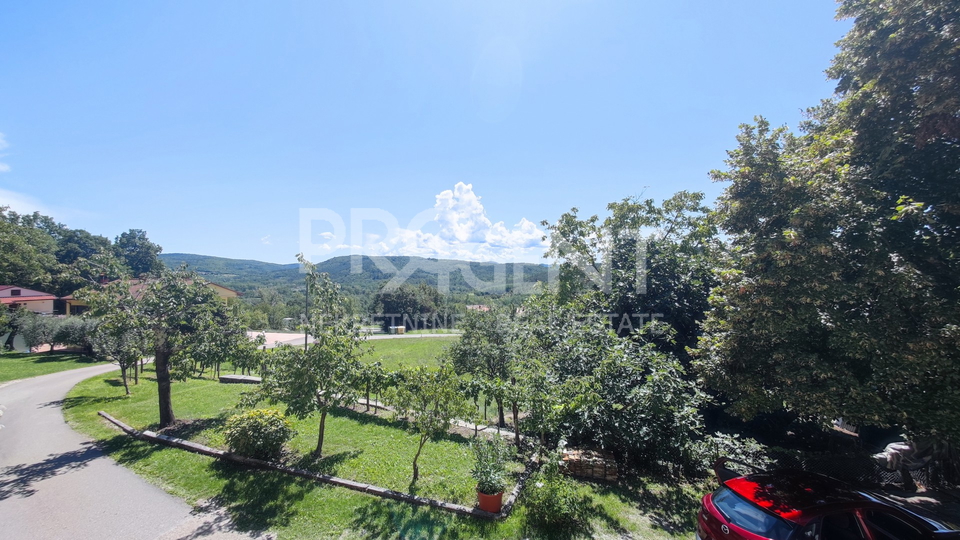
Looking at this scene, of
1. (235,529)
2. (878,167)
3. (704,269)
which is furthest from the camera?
(704,269)

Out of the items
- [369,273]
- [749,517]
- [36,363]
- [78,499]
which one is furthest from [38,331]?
[369,273]

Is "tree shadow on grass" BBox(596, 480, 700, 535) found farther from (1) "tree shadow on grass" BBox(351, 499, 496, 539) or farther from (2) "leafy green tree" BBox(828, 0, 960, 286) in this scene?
(2) "leafy green tree" BBox(828, 0, 960, 286)

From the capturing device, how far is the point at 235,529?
5.18 m

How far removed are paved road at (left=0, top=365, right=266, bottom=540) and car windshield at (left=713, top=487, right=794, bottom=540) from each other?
21.6 ft

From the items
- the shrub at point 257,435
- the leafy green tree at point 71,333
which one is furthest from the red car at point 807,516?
the leafy green tree at point 71,333

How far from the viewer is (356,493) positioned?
6.14 meters

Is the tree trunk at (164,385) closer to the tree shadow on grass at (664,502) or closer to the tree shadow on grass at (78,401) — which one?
the tree shadow on grass at (78,401)

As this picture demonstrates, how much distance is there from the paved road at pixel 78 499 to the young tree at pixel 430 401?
2851mm

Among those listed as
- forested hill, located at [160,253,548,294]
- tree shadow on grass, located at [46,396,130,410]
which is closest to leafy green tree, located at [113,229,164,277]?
A: forested hill, located at [160,253,548,294]

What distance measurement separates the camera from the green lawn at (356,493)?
5215 mm

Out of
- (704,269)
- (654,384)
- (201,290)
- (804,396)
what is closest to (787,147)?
(704,269)

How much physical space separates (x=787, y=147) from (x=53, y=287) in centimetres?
6319

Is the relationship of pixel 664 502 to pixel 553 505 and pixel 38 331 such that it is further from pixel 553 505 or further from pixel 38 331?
pixel 38 331

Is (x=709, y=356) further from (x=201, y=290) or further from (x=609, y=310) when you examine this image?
(x=201, y=290)
